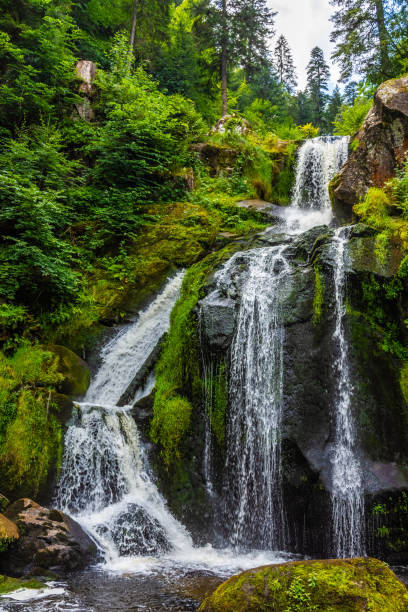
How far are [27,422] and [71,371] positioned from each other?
1495 mm

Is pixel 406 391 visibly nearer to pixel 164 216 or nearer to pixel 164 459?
pixel 164 459

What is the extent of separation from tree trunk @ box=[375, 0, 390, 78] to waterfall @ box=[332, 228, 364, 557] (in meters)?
11.4

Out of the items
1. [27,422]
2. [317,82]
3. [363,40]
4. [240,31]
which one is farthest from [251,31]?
[27,422]

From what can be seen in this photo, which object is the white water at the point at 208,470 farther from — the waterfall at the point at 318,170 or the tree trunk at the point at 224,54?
the tree trunk at the point at 224,54

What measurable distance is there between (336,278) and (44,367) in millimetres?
6230

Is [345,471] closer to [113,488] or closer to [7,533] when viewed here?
[113,488]

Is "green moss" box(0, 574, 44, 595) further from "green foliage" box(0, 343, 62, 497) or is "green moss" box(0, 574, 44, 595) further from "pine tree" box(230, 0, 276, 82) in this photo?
"pine tree" box(230, 0, 276, 82)

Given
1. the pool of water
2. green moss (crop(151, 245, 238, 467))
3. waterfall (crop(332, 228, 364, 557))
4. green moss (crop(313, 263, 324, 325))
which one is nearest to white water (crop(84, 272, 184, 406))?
green moss (crop(151, 245, 238, 467))

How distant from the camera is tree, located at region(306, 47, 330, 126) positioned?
37594mm

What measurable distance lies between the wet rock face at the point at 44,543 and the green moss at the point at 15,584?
12.0 inches

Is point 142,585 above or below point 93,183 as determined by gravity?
below

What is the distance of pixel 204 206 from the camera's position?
12.9 m

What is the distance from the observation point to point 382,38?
45.4 ft

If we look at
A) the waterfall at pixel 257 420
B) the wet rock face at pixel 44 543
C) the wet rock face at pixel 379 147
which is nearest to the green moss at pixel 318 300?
the waterfall at pixel 257 420
